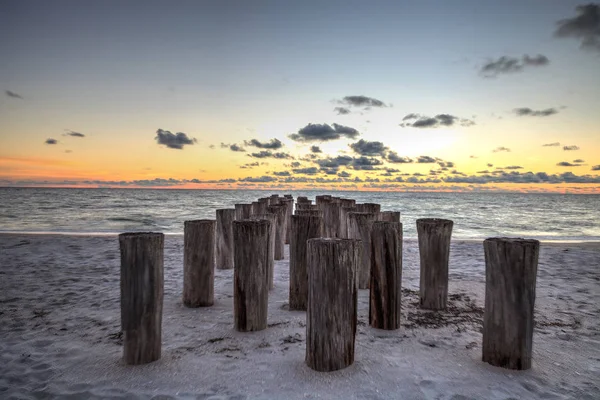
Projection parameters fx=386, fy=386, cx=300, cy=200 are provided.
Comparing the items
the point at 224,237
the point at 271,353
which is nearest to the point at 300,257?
the point at 271,353

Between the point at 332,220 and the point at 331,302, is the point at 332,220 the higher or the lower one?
the higher one

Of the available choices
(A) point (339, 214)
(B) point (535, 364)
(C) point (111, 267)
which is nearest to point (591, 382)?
(B) point (535, 364)

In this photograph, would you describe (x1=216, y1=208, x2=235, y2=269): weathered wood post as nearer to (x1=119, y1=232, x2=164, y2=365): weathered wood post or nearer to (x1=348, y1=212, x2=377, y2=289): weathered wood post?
(x1=348, y1=212, x2=377, y2=289): weathered wood post

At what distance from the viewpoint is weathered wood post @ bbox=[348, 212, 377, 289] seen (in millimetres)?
5477

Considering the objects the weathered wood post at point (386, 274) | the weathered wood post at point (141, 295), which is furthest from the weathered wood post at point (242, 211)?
the weathered wood post at point (141, 295)

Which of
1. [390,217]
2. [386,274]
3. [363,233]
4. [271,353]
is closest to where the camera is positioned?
[271,353]

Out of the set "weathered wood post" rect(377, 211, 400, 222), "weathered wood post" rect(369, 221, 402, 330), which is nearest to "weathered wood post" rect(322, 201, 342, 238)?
"weathered wood post" rect(377, 211, 400, 222)

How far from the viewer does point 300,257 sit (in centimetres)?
476

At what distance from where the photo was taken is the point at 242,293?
394cm

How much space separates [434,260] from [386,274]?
106 cm

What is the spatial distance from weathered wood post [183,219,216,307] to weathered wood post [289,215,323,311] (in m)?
1.04

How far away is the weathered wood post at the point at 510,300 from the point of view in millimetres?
3076

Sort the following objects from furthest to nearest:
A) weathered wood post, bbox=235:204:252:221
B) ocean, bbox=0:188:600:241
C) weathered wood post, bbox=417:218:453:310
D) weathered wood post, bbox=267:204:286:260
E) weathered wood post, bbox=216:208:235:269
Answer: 1. ocean, bbox=0:188:600:241
2. weathered wood post, bbox=267:204:286:260
3. weathered wood post, bbox=235:204:252:221
4. weathered wood post, bbox=216:208:235:269
5. weathered wood post, bbox=417:218:453:310

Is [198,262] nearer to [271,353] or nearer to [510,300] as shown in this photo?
[271,353]
